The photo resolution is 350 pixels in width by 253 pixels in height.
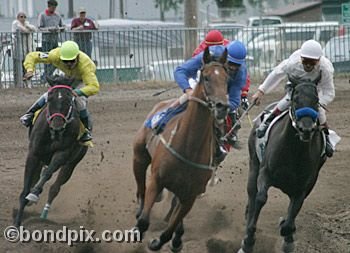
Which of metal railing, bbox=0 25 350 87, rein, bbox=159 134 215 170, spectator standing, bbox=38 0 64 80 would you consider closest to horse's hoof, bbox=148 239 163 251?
rein, bbox=159 134 215 170

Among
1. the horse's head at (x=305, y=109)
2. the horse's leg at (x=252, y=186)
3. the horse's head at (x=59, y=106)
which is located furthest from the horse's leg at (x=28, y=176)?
the horse's head at (x=305, y=109)

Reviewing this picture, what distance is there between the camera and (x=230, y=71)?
35.8ft

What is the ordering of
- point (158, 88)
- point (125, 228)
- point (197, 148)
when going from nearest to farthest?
point (197, 148) → point (125, 228) → point (158, 88)

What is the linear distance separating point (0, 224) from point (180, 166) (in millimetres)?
2991

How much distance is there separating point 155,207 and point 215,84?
3686 millimetres

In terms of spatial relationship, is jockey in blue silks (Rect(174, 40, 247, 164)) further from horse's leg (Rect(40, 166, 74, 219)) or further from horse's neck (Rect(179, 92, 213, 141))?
horse's leg (Rect(40, 166, 74, 219))

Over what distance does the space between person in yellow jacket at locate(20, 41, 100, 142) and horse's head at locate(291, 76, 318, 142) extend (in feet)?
10.4

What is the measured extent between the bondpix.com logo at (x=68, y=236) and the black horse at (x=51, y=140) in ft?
1.13

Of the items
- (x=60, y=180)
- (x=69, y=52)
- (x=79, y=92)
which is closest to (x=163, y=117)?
(x=79, y=92)

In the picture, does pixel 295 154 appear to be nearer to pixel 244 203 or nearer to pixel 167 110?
pixel 167 110

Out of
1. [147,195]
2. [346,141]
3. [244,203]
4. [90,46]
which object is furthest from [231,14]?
[147,195]

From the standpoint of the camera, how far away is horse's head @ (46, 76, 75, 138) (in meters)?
11.1

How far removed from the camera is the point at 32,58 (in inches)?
484

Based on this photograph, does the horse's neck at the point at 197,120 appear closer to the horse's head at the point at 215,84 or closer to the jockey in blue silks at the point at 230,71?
the horse's head at the point at 215,84
